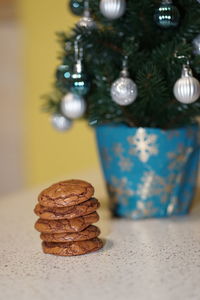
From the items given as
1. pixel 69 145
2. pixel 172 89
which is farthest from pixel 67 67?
pixel 69 145

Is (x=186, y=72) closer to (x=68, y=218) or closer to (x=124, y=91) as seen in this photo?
(x=124, y=91)

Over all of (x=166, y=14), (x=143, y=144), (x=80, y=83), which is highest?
(x=166, y=14)

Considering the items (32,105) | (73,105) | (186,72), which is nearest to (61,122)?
(73,105)

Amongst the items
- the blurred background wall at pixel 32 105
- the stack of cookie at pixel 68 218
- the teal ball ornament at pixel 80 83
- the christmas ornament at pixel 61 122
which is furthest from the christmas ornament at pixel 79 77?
the blurred background wall at pixel 32 105

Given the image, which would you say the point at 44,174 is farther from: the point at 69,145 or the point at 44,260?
the point at 44,260

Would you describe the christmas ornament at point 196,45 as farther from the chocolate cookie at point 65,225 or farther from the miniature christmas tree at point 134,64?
the chocolate cookie at point 65,225
